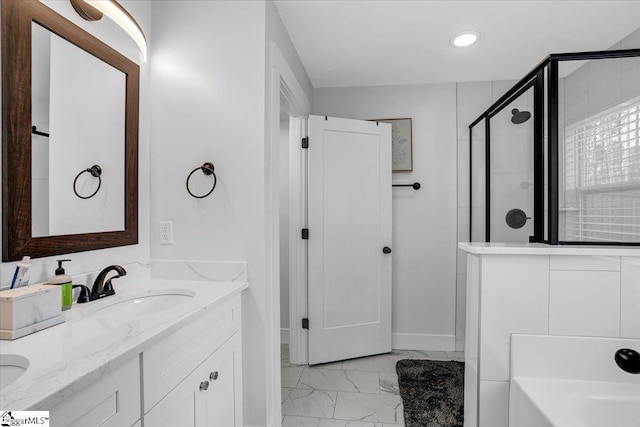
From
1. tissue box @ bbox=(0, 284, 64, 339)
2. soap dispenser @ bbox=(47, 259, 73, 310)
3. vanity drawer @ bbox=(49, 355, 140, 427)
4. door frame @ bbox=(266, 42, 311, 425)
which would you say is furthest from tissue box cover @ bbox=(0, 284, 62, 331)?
door frame @ bbox=(266, 42, 311, 425)

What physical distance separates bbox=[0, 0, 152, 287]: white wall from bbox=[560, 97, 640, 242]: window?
1998 mm

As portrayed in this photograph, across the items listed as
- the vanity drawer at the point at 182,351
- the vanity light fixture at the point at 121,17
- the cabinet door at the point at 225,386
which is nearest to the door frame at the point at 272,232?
the cabinet door at the point at 225,386

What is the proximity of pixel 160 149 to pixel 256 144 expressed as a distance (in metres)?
0.52

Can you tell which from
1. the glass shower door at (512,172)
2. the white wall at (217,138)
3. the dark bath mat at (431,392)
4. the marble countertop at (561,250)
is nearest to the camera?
the marble countertop at (561,250)

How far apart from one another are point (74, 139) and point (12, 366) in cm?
89

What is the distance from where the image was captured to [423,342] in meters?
3.08

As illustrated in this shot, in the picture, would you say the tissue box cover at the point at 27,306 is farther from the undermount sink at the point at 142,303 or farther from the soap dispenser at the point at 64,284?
the undermount sink at the point at 142,303

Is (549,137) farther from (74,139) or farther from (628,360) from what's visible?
(74,139)

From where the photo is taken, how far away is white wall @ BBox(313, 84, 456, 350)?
306cm

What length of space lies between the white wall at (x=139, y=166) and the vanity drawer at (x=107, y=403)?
1.96ft

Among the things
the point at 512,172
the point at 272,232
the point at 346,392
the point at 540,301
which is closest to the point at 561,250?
the point at 540,301

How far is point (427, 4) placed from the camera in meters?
1.92

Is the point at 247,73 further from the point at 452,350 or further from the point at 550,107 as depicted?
the point at 452,350

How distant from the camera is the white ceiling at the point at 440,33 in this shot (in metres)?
1.94
